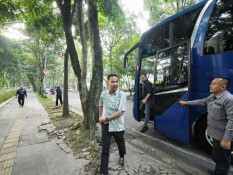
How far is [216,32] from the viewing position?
3461 millimetres

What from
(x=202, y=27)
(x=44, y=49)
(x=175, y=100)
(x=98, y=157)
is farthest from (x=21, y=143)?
(x=44, y=49)

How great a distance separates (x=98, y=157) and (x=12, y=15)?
794 centimetres

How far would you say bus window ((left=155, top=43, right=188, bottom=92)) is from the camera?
4023 mm

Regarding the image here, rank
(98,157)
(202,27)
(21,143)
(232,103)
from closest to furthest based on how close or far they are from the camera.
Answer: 1. (232,103)
2. (202,27)
3. (98,157)
4. (21,143)

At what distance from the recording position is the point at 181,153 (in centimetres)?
397

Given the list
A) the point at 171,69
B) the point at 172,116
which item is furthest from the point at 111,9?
the point at 172,116

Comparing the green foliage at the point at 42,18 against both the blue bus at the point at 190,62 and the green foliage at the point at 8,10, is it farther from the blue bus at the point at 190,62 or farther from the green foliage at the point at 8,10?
the blue bus at the point at 190,62

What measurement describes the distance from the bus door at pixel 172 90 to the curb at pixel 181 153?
28cm

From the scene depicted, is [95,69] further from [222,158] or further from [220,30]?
[222,158]

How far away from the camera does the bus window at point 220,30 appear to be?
3266mm

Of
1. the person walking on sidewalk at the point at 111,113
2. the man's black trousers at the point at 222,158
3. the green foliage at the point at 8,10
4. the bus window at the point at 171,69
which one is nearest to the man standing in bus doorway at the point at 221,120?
the man's black trousers at the point at 222,158

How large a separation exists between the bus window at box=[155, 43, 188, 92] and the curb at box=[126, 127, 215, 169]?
146 cm

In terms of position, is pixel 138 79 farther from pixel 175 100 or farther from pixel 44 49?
pixel 44 49

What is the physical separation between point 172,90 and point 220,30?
65.6 inches
